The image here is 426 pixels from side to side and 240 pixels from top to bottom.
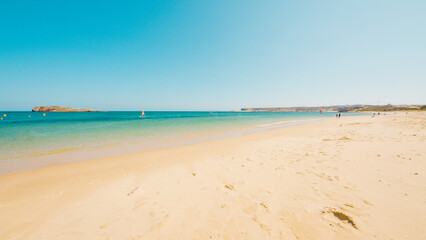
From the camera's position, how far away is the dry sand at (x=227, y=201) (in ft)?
8.30

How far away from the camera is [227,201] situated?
11.2ft

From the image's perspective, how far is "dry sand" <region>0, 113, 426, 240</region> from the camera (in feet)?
8.30

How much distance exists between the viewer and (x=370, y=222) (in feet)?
8.32

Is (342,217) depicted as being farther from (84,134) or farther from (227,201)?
(84,134)

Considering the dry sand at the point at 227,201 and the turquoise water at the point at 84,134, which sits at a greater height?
the dry sand at the point at 227,201

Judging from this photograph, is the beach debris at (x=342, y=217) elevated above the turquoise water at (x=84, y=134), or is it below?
above

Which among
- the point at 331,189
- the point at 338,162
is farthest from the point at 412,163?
the point at 331,189

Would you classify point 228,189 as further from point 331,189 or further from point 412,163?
point 412,163

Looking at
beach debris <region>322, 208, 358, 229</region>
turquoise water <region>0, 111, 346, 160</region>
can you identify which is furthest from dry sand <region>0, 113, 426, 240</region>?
turquoise water <region>0, 111, 346, 160</region>

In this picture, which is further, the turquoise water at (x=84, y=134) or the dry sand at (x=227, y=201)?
the turquoise water at (x=84, y=134)

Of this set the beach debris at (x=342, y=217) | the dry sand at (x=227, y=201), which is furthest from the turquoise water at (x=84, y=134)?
the beach debris at (x=342, y=217)

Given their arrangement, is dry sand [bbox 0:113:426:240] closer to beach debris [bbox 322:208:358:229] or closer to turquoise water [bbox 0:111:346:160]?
beach debris [bbox 322:208:358:229]

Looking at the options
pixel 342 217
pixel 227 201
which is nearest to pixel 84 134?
pixel 227 201

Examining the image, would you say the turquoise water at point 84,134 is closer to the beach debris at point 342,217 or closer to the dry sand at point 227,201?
the dry sand at point 227,201
